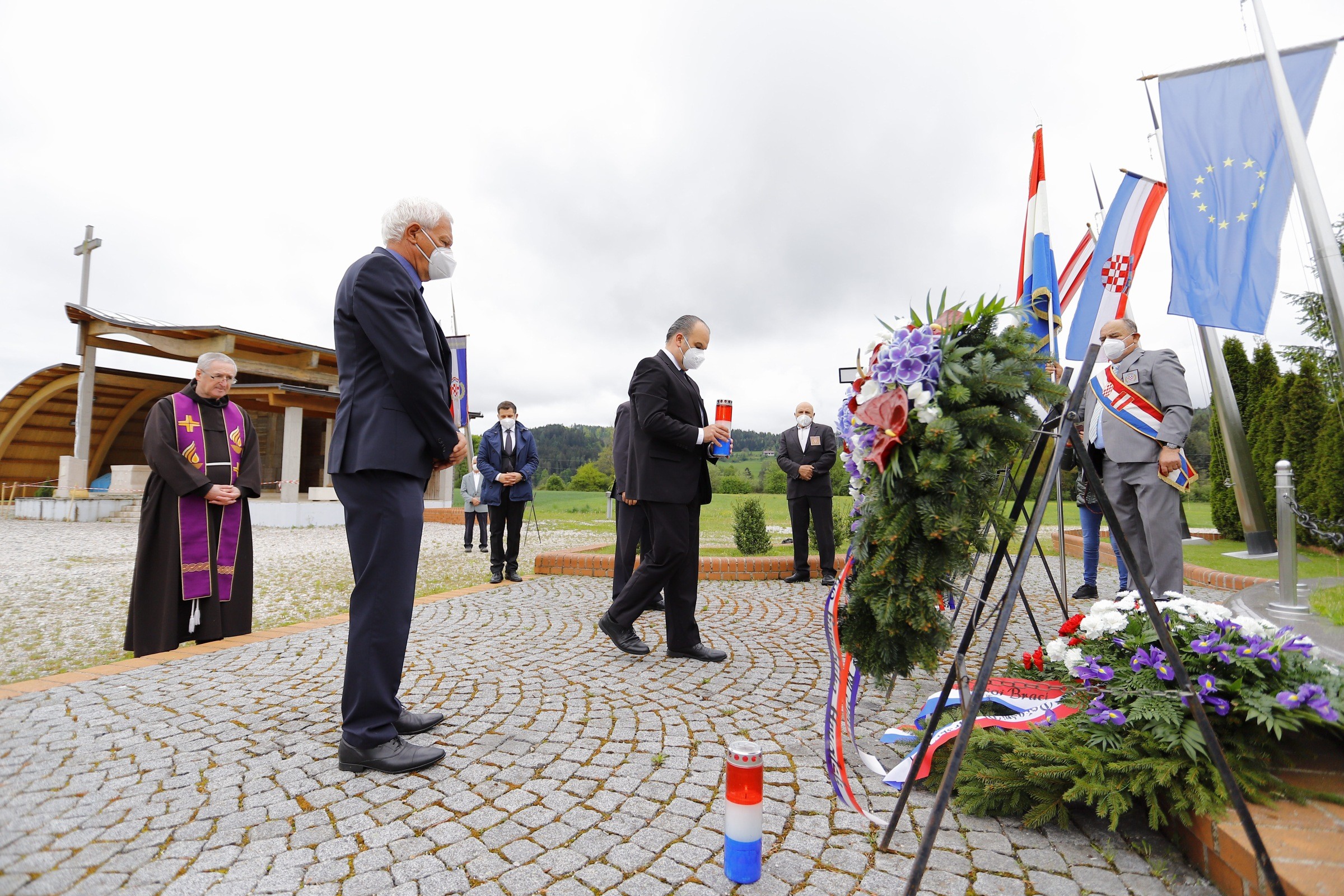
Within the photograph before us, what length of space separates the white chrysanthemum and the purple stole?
197 inches

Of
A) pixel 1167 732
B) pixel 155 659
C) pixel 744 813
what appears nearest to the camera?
pixel 744 813

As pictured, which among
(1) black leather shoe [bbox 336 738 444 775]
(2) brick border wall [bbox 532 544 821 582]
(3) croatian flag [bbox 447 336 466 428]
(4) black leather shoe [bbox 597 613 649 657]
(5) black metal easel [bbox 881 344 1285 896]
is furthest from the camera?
(3) croatian flag [bbox 447 336 466 428]

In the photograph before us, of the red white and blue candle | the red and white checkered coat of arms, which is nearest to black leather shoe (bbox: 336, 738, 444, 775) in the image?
the red white and blue candle

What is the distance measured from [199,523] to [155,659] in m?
0.89

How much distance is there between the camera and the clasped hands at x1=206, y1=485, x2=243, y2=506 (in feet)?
14.7

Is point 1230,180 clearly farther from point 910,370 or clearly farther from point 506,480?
point 506,480

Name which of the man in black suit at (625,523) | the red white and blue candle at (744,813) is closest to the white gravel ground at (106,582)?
the man in black suit at (625,523)

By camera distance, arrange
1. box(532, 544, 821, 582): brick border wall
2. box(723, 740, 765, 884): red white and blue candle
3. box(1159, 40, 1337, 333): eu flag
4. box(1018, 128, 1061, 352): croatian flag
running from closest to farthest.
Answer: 1. box(723, 740, 765, 884): red white and blue candle
2. box(1018, 128, 1061, 352): croatian flag
3. box(1159, 40, 1337, 333): eu flag
4. box(532, 544, 821, 582): brick border wall

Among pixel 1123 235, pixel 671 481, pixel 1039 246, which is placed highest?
pixel 1123 235

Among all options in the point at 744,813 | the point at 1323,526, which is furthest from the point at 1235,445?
the point at 744,813

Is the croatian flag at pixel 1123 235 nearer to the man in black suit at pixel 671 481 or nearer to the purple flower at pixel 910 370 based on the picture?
the man in black suit at pixel 671 481

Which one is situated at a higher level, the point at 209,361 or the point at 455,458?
the point at 209,361

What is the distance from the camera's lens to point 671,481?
4051 mm

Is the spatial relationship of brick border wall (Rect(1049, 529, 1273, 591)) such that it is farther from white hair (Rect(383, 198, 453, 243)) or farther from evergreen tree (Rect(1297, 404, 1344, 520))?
white hair (Rect(383, 198, 453, 243))
